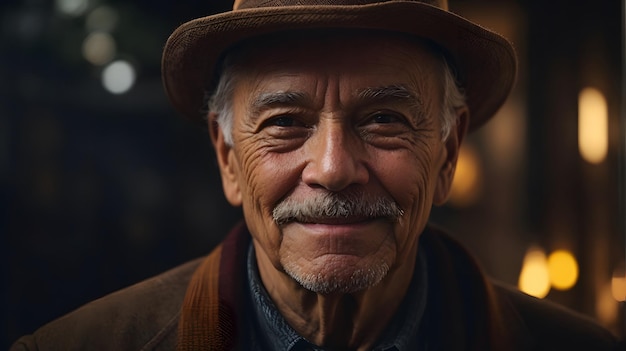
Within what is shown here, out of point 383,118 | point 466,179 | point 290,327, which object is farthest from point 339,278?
point 466,179

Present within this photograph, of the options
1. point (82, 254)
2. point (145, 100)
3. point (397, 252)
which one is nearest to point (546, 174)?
point (397, 252)

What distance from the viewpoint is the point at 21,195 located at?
195 centimetres

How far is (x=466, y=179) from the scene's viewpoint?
6.97 feet

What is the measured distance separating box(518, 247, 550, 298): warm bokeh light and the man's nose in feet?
2.09

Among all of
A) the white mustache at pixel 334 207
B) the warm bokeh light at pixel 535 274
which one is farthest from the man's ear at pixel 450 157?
the warm bokeh light at pixel 535 274

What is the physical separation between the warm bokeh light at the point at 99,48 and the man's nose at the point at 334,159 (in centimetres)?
63

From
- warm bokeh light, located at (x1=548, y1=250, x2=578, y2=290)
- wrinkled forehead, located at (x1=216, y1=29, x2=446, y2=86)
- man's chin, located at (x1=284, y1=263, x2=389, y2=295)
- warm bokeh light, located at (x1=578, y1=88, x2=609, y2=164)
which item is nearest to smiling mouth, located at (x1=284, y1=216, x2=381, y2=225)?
man's chin, located at (x1=284, y1=263, x2=389, y2=295)

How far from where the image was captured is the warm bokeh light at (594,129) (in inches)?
84.3

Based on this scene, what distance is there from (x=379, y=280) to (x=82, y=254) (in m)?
0.78

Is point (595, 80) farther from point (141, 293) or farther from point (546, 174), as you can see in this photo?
point (141, 293)

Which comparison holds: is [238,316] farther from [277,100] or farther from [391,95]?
[391,95]

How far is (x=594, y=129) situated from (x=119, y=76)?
53.5 inches

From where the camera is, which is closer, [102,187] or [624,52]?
[102,187]

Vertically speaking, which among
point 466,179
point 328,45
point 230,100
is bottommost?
point 466,179
